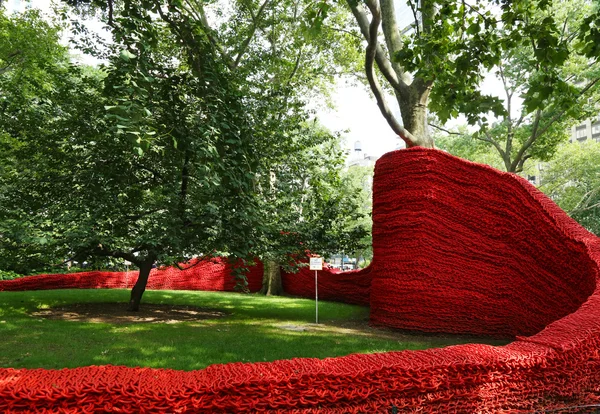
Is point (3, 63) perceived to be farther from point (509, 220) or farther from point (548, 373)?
point (548, 373)

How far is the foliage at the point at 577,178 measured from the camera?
2784cm

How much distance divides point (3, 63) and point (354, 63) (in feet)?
49.3

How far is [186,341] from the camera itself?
7.54 meters

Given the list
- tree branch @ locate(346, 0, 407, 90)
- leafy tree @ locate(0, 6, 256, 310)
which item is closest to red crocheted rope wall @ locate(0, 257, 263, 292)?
leafy tree @ locate(0, 6, 256, 310)

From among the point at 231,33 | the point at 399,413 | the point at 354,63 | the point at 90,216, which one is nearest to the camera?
the point at 399,413

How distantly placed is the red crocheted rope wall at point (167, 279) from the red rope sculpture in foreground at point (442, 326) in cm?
1314

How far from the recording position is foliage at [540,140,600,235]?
2784 cm

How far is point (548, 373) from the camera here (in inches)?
122

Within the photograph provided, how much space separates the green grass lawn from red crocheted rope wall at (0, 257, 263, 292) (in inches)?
370

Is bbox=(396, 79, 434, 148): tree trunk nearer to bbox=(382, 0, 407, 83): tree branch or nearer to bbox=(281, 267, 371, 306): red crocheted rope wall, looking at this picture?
bbox=(382, 0, 407, 83): tree branch

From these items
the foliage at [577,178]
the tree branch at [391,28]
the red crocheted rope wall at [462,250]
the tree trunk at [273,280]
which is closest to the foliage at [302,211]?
the red crocheted rope wall at [462,250]

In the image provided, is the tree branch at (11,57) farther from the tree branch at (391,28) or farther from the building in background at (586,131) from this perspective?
the building in background at (586,131)

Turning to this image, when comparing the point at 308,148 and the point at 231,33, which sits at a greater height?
the point at 231,33

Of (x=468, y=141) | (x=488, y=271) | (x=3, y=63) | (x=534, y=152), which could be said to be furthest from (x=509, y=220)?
(x=3, y=63)
